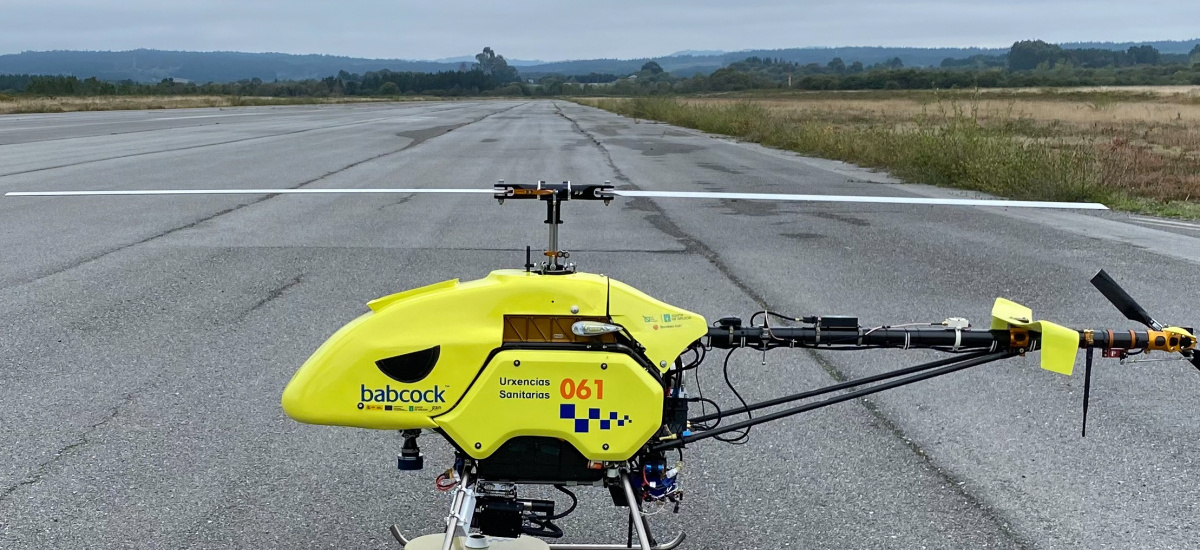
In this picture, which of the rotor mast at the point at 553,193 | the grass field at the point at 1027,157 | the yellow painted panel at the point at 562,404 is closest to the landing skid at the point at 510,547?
the yellow painted panel at the point at 562,404

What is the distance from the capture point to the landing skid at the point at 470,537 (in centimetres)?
282

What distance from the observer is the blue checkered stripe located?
2824mm

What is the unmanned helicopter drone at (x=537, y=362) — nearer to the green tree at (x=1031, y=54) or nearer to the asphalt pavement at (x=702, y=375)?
the asphalt pavement at (x=702, y=375)

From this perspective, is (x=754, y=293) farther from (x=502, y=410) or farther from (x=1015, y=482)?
(x=502, y=410)

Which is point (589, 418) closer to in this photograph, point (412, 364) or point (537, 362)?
point (537, 362)

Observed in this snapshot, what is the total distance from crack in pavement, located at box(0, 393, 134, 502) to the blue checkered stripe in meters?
2.44

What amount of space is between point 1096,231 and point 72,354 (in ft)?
33.9

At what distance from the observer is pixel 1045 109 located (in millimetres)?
47875

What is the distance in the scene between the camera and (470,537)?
9.57ft

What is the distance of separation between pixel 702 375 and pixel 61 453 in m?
3.17

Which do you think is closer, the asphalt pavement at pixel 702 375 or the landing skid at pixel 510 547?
the landing skid at pixel 510 547

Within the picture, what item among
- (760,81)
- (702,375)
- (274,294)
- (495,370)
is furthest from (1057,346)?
(760,81)

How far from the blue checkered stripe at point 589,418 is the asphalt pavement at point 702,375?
1.30 ft

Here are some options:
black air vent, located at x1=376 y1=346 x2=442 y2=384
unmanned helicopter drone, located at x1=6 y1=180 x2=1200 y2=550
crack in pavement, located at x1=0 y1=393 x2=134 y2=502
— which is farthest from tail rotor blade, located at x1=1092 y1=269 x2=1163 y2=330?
crack in pavement, located at x1=0 y1=393 x2=134 y2=502
